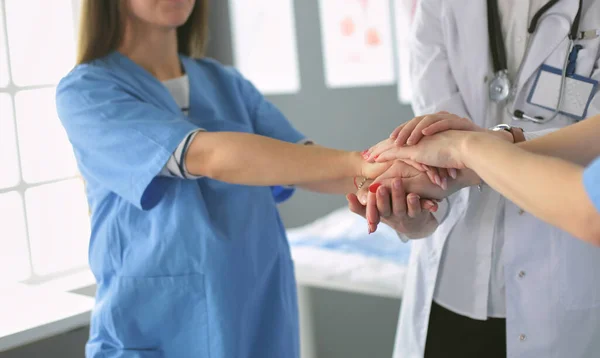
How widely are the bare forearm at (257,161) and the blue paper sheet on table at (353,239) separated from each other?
52.6 inches

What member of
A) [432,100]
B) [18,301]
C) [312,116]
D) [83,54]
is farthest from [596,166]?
[312,116]

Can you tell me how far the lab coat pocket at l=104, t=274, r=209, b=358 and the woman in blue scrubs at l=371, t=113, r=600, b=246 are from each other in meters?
0.54

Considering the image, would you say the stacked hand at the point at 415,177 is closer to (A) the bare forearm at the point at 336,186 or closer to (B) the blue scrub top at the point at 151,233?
(A) the bare forearm at the point at 336,186

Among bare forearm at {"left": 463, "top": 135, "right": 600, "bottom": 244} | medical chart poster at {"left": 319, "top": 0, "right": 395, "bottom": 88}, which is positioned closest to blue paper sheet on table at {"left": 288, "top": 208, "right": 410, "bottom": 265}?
medical chart poster at {"left": 319, "top": 0, "right": 395, "bottom": 88}

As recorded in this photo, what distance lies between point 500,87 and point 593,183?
0.74 m

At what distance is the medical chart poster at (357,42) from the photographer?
4062mm

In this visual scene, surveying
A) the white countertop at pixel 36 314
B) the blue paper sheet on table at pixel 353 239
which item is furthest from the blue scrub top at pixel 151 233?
the blue paper sheet on table at pixel 353 239

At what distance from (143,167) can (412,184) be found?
0.56 meters

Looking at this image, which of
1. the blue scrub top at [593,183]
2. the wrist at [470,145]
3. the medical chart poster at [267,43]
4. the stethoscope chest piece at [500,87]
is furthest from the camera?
the medical chart poster at [267,43]

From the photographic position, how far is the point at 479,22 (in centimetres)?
164

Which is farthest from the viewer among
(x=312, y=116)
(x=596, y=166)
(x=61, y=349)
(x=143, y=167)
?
(x=312, y=116)

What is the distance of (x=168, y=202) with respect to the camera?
1.59 m

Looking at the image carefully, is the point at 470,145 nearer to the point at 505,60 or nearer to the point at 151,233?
the point at 505,60

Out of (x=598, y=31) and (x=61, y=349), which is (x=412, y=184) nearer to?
(x=598, y=31)
